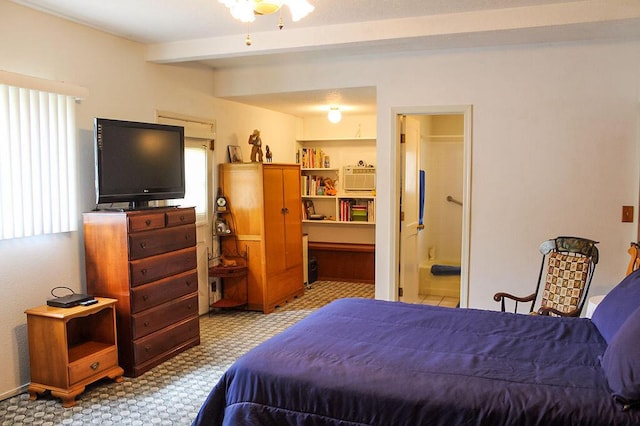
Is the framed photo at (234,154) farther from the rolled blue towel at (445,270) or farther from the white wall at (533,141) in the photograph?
the rolled blue towel at (445,270)

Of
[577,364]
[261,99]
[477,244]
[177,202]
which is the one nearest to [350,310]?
[577,364]

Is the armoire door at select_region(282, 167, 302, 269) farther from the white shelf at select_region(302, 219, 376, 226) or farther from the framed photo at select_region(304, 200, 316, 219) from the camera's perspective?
the framed photo at select_region(304, 200, 316, 219)

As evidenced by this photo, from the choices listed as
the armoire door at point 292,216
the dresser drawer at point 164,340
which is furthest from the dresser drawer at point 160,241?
the armoire door at point 292,216

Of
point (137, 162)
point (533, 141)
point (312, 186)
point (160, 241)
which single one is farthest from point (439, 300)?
point (137, 162)

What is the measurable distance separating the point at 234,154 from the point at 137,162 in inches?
73.1

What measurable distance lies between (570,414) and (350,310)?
1394mm

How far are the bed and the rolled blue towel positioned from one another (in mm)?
3469

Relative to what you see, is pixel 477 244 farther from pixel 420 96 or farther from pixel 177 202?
pixel 177 202

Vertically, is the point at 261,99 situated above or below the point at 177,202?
above

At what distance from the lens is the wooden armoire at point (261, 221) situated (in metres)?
5.50

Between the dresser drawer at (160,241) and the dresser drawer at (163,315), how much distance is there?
439mm

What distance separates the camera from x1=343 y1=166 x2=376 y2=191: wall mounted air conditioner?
23.3 ft

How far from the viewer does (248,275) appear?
559cm

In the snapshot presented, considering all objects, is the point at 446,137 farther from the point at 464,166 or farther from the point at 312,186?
the point at 464,166
